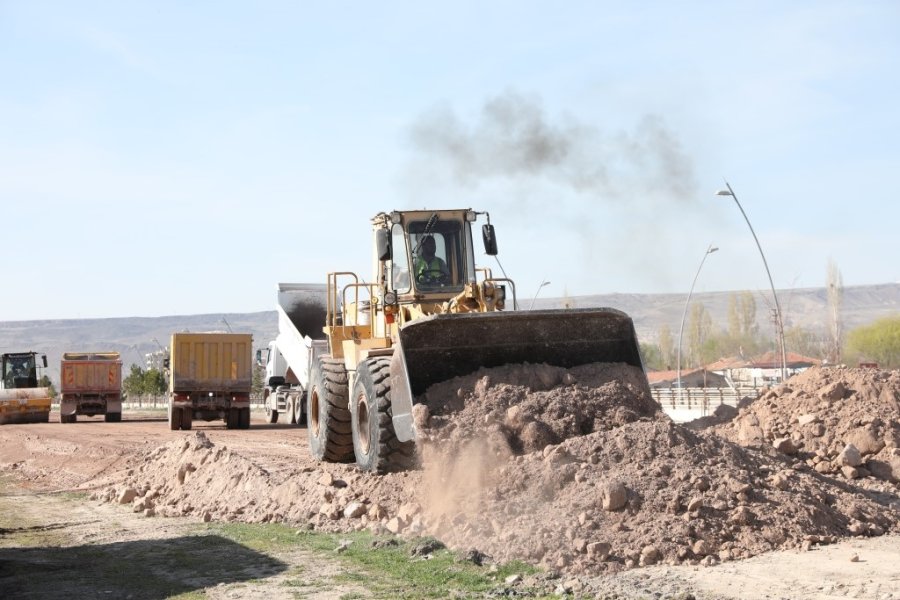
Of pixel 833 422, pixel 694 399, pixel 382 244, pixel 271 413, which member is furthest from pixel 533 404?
pixel 694 399

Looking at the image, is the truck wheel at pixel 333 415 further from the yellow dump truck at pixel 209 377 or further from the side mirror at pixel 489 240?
the yellow dump truck at pixel 209 377

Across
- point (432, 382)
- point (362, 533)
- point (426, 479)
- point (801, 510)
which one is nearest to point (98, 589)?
point (362, 533)

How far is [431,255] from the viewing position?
45.9 ft

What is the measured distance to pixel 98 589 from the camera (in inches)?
352

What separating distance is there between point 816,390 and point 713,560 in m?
6.44

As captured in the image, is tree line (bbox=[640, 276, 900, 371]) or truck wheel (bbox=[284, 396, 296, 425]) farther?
tree line (bbox=[640, 276, 900, 371])

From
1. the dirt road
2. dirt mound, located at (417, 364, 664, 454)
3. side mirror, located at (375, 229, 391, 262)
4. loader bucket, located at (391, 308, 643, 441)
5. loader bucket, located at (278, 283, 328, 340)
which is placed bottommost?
the dirt road

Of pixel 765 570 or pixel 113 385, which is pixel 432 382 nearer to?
pixel 765 570

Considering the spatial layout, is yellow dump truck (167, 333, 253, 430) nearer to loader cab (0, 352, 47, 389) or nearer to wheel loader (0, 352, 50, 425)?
wheel loader (0, 352, 50, 425)

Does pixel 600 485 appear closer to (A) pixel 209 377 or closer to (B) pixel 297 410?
(A) pixel 209 377

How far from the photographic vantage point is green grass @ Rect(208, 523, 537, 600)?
8281mm

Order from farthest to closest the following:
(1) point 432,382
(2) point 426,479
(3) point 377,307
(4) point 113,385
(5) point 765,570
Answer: (4) point 113,385 < (3) point 377,307 < (1) point 432,382 < (2) point 426,479 < (5) point 765,570

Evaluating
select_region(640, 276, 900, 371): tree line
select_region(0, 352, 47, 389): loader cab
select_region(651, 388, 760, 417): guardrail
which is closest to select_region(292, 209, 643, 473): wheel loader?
select_region(651, 388, 760, 417): guardrail

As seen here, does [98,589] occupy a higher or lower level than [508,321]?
lower
